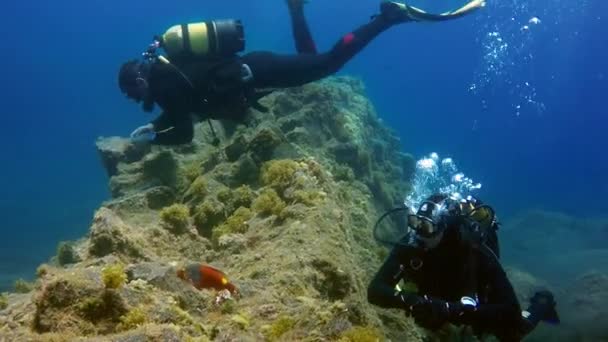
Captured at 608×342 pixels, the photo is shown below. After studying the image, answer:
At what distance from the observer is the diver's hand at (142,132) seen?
7.79 m

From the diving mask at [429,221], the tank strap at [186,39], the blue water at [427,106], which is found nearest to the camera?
the diving mask at [429,221]

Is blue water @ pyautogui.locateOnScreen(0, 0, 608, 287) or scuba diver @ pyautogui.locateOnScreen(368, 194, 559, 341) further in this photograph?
blue water @ pyautogui.locateOnScreen(0, 0, 608, 287)

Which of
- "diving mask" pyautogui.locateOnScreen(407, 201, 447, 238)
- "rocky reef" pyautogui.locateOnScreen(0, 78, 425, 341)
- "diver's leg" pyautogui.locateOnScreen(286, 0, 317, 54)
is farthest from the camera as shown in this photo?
"diver's leg" pyautogui.locateOnScreen(286, 0, 317, 54)

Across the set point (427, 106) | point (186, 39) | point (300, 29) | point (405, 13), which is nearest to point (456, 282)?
point (186, 39)

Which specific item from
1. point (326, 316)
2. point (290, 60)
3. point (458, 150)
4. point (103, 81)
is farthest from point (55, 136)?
point (326, 316)

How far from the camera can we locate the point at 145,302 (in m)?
→ 3.36

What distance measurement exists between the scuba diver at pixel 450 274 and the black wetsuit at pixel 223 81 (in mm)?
4306

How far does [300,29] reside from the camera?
1045 cm

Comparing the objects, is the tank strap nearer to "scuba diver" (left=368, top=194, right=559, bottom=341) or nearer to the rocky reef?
the rocky reef

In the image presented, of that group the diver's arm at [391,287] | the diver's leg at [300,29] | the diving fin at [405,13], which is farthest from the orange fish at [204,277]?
the diving fin at [405,13]

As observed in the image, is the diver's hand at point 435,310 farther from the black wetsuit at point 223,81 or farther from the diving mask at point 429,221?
the black wetsuit at point 223,81

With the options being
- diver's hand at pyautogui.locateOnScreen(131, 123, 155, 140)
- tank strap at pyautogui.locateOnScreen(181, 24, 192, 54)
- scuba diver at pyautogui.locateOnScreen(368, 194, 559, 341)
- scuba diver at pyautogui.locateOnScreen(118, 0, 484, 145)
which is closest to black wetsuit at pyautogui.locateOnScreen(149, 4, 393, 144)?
scuba diver at pyautogui.locateOnScreen(118, 0, 484, 145)

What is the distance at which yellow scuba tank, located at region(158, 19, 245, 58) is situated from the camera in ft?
25.9

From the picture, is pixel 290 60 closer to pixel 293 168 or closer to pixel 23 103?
pixel 293 168
